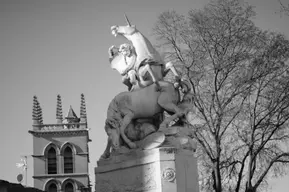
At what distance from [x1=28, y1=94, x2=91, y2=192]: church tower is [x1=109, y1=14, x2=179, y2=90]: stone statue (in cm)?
6215

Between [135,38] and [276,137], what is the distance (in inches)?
499

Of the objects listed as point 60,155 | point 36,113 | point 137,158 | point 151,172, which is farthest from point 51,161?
point 151,172

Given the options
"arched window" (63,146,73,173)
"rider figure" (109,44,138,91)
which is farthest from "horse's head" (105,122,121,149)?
"arched window" (63,146,73,173)

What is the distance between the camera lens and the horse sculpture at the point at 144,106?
9799 millimetres

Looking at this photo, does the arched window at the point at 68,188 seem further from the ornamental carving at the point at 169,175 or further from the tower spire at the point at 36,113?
the ornamental carving at the point at 169,175

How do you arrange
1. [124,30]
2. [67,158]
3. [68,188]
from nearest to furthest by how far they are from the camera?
[124,30] → [68,188] → [67,158]

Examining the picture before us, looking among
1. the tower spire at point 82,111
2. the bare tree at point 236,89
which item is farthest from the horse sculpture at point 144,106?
the tower spire at point 82,111

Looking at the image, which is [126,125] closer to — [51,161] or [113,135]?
[113,135]

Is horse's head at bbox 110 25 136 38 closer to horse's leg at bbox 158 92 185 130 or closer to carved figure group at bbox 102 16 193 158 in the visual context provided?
carved figure group at bbox 102 16 193 158

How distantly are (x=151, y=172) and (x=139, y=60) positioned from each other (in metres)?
1.97

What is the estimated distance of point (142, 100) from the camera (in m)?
9.90

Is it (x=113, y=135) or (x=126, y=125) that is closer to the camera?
(x=126, y=125)

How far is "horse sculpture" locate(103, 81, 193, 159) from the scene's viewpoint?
9799mm

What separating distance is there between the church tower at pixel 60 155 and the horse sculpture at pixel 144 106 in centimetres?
6242
